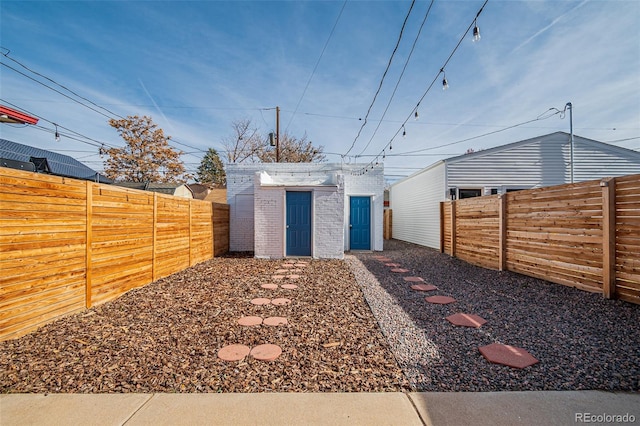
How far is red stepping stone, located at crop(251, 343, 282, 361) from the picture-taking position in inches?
99.3

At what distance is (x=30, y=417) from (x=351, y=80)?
27.8 ft

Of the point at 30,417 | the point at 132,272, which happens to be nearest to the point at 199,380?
the point at 30,417

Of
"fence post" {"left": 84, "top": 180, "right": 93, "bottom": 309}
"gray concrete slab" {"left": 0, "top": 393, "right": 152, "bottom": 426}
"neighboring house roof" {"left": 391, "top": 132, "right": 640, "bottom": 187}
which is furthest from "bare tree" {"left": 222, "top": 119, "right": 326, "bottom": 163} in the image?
"gray concrete slab" {"left": 0, "top": 393, "right": 152, "bottom": 426}

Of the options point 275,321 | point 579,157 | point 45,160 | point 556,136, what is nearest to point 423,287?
point 275,321

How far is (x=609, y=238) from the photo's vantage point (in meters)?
3.90

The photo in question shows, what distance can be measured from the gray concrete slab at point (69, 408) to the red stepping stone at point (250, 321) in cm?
147

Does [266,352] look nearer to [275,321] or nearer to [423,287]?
[275,321]

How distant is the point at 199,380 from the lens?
7.04ft

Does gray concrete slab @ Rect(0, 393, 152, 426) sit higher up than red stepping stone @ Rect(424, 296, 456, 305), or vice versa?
gray concrete slab @ Rect(0, 393, 152, 426)

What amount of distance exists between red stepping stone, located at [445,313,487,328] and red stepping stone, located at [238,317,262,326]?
8.02 ft

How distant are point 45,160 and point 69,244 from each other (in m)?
4.97

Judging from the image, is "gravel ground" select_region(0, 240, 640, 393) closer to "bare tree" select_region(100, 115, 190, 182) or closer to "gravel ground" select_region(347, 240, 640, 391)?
"gravel ground" select_region(347, 240, 640, 391)

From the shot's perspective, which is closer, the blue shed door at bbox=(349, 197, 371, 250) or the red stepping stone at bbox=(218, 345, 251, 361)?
the red stepping stone at bbox=(218, 345, 251, 361)

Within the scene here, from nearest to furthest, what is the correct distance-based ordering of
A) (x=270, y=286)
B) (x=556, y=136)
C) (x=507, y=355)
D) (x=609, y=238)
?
(x=507, y=355)
(x=609, y=238)
(x=270, y=286)
(x=556, y=136)
